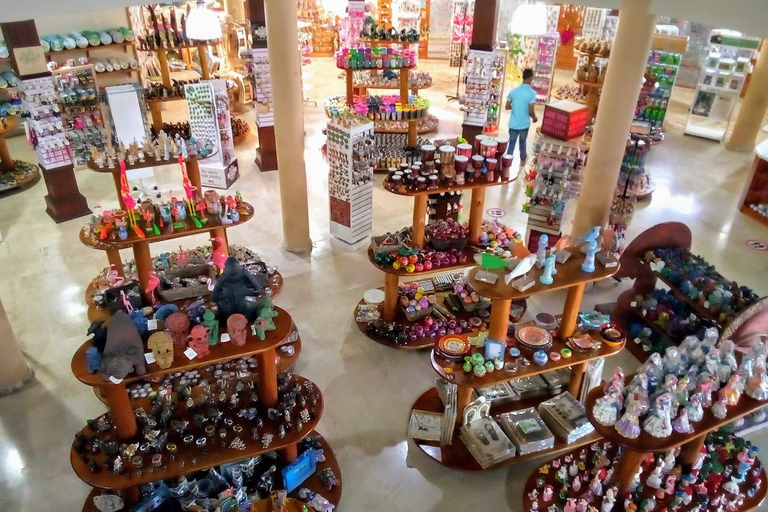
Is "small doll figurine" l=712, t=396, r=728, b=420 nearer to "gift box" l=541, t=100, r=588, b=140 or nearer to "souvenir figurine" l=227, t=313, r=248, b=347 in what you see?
"souvenir figurine" l=227, t=313, r=248, b=347

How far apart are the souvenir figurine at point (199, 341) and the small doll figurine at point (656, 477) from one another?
3331 mm

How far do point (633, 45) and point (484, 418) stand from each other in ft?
13.1

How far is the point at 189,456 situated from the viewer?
419 centimetres

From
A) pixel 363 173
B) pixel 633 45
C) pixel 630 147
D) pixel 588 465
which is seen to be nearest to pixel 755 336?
pixel 588 465

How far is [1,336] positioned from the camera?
18.4ft

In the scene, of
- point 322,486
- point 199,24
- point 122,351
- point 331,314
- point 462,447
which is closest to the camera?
point 122,351

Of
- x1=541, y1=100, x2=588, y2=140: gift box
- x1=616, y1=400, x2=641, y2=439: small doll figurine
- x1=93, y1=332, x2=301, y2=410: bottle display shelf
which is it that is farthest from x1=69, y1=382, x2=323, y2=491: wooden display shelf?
x1=541, y1=100, x2=588, y2=140: gift box

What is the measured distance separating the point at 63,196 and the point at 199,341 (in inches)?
241

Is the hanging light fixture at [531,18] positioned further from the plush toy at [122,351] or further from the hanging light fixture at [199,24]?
the plush toy at [122,351]

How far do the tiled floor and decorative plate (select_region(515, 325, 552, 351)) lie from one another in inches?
43.6

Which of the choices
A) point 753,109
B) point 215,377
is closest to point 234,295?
point 215,377

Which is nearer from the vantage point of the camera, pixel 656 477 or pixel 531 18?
pixel 656 477

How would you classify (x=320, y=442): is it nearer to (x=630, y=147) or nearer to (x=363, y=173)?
(x=363, y=173)

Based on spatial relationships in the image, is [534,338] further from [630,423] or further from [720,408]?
[720,408]
